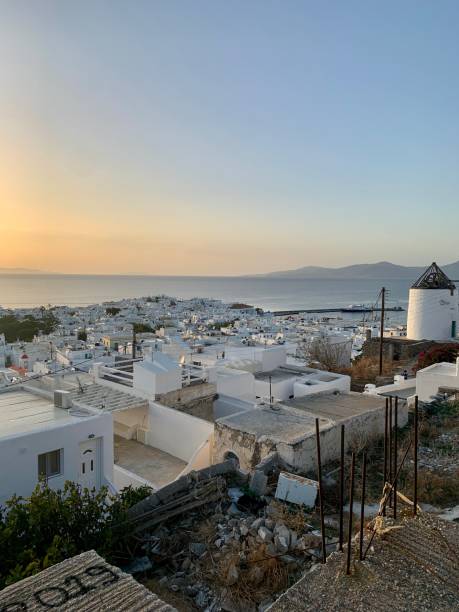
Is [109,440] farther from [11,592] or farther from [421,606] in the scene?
[421,606]

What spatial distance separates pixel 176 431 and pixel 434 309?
17.3 metres

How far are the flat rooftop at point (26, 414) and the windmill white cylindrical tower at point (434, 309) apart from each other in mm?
19448

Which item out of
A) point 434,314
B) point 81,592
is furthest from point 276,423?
point 434,314

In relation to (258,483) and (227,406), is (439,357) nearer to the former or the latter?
(227,406)

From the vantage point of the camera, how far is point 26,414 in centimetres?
912

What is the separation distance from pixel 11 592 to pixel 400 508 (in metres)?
3.02

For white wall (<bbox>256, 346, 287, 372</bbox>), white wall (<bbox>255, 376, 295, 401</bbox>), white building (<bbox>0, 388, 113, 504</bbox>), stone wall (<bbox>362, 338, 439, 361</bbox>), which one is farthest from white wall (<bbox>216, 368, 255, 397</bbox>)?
stone wall (<bbox>362, 338, 439, 361</bbox>)

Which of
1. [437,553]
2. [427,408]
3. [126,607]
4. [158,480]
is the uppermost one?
[437,553]

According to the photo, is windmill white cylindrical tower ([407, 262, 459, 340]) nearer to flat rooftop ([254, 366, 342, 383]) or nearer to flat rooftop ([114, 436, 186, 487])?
flat rooftop ([254, 366, 342, 383])

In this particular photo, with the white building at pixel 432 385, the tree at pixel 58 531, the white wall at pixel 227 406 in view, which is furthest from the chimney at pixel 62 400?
the white building at pixel 432 385

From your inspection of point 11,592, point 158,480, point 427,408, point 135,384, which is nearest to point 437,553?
point 11,592

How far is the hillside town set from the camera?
11.0 ft

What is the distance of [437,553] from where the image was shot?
11.0 ft

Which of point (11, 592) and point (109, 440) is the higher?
point (11, 592)
